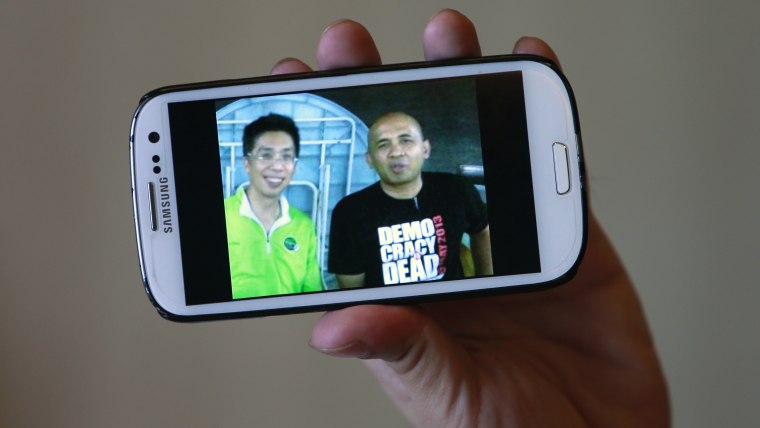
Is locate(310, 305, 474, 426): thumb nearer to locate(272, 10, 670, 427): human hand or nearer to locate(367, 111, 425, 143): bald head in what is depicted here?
locate(272, 10, 670, 427): human hand

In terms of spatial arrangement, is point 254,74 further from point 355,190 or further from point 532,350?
point 532,350

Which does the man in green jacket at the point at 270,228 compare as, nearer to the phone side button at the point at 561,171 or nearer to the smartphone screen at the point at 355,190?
the smartphone screen at the point at 355,190

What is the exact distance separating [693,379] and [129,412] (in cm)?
56

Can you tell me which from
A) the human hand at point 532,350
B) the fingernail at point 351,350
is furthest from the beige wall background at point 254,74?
the fingernail at point 351,350

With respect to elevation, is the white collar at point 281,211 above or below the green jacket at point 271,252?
above

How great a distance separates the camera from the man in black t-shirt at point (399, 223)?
46cm

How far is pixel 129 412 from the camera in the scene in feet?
2.24

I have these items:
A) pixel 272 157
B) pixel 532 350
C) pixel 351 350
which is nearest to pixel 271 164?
pixel 272 157

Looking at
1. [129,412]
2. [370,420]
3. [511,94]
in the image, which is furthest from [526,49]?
[129,412]

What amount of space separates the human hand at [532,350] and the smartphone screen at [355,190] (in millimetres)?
47

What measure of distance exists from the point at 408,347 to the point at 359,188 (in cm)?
11

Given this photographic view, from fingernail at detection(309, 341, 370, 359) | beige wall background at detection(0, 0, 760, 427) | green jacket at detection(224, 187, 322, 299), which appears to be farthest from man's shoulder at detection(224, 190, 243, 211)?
beige wall background at detection(0, 0, 760, 427)

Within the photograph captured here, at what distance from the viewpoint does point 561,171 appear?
1.54ft

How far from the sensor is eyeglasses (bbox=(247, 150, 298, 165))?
1.53 ft
